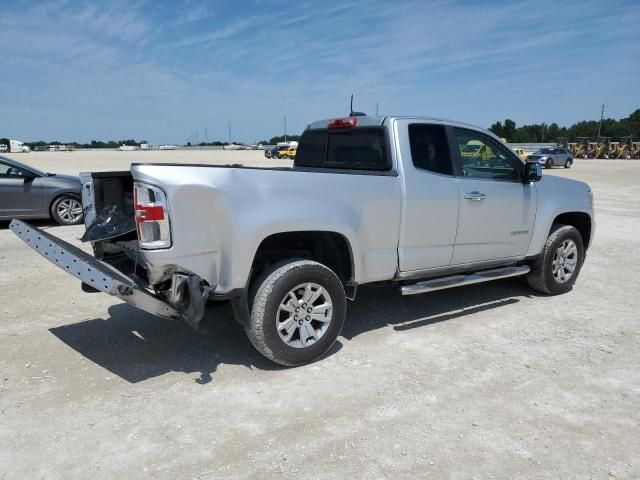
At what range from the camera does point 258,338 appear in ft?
12.2

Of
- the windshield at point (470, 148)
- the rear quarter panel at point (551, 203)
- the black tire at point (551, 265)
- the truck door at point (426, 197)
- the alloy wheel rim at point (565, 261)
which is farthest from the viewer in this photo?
the alloy wheel rim at point (565, 261)

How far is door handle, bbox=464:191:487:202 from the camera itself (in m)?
4.81

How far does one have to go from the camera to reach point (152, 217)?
3316mm

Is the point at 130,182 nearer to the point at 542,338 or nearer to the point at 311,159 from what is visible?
the point at 311,159

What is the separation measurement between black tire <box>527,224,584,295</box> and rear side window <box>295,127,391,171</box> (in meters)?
2.45

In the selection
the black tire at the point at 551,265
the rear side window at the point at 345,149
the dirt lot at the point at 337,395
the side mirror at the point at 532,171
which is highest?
the rear side window at the point at 345,149

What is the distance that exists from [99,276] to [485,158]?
149 inches

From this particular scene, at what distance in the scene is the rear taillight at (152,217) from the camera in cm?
330

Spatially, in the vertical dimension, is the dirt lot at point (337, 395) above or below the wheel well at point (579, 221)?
below

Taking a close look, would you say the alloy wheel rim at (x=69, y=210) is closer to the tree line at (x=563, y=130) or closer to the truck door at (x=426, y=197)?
the truck door at (x=426, y=197)

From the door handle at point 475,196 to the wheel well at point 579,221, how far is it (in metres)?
1.73

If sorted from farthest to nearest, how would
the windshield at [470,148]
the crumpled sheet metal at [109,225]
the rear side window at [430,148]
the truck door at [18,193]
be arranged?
the truck door at [18,193], the windshield at [470,148], the rear side window at [430,148], the crumpled sheet metal at [109,225]

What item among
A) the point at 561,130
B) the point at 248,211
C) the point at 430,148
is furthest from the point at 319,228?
the point at 561,130

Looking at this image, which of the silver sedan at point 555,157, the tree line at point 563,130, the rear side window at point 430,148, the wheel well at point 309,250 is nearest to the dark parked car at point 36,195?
the wheel well at point 309,250
